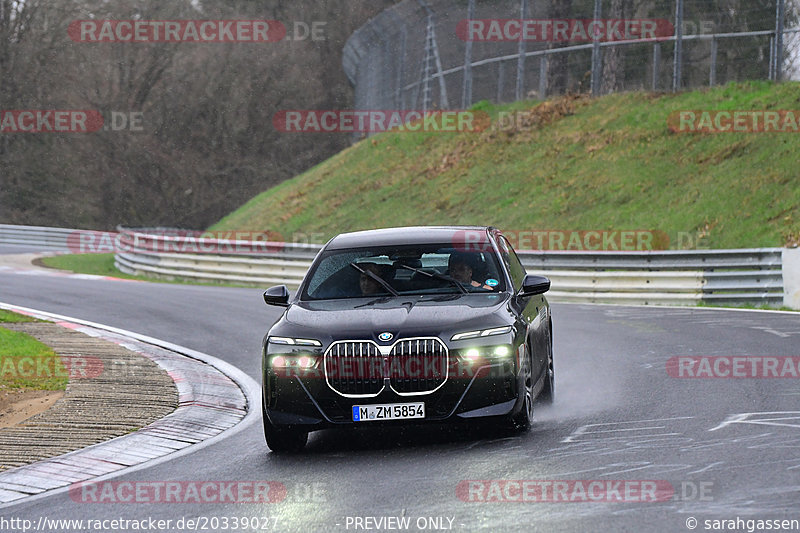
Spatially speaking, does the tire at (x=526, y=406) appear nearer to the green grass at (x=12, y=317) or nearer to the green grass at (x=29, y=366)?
the green grass at (x=29, y=366)

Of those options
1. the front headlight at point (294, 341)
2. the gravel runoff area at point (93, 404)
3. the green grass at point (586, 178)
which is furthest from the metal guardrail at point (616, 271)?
the front headlight at point (294, 341)

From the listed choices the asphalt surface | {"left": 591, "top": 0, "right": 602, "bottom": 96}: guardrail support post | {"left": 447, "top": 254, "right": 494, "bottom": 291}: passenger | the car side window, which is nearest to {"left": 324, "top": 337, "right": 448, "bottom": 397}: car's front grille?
the asphalt surface

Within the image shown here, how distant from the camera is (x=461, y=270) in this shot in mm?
9383

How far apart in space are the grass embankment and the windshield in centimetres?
342

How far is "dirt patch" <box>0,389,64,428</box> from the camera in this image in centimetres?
998

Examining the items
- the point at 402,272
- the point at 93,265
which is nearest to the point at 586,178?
the point at 93,265

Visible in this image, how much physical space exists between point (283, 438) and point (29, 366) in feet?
16.9

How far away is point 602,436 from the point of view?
330 inches

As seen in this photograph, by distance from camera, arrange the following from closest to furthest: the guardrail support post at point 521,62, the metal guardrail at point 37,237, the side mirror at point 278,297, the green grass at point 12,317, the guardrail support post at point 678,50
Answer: the side mirror at point 278,297 < the green grass at point 12,317 < the guardrail support post at point 678,50 < the guardrail support post at point 521,62 < the metal guardrail at point 37,237

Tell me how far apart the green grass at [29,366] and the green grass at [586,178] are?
14.5 meters

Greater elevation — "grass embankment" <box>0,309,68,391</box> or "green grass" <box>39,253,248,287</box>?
"green grass" <box>39,253,248,287</box>

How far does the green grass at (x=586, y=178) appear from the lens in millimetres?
25438

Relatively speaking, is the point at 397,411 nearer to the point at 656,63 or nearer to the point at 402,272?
the point at 402,272

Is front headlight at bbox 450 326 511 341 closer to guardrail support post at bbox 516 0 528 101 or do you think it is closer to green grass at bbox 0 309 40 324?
green grass at bbox 0 309 40 324
